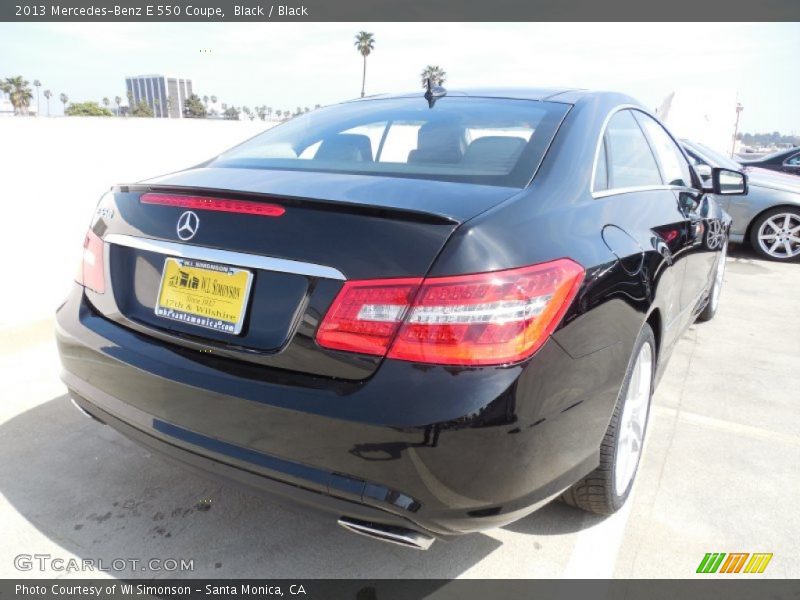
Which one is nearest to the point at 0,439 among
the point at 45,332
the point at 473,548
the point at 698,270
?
the point at 45,332

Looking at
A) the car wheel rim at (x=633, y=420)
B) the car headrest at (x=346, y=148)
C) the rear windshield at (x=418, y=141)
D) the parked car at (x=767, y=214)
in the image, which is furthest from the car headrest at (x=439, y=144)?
the parked car at (x=767, y=214)

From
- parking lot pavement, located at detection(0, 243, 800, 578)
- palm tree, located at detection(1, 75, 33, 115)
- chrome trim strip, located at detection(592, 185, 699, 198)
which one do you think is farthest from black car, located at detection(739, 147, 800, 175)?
palm tree, located at detection(1, 75, 33, 115)

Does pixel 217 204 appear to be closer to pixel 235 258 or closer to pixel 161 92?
pixel 235 258

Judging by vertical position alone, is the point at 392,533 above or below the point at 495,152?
below

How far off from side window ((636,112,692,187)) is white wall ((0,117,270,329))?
3.24 metres

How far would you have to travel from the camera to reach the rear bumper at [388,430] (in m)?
1.46

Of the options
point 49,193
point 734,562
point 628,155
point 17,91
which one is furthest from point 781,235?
point 17,91

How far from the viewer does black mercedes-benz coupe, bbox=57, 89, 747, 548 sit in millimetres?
1478

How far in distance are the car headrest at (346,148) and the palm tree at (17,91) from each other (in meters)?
88.6

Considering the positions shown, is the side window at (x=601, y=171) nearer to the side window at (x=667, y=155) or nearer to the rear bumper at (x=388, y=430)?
the rear bumper at (x=388, y=430)

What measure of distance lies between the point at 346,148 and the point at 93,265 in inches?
40.1

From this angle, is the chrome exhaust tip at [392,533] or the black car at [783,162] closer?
the chrome exhaust tip at [392,533]

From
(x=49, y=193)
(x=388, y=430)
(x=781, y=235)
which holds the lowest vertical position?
(x=781, y=235)

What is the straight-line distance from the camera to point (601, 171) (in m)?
2.17
